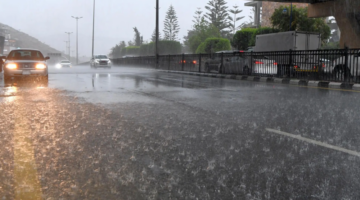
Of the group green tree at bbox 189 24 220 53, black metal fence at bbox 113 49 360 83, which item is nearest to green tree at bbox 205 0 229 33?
green tree at bbox 189 24 220 53

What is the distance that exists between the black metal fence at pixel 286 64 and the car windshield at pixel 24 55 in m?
11.0

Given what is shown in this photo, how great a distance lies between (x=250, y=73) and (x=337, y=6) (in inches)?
449

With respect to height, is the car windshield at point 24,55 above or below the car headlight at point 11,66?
above

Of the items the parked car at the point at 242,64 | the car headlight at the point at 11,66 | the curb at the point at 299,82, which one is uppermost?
the parked car at the point at 242,64

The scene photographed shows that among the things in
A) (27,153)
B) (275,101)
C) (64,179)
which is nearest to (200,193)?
(64,179)

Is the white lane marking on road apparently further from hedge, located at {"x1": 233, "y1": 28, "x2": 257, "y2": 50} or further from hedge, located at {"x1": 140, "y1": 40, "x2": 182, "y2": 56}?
hedge, located at {"x1": 140, "y1": 40, "x2": 182, "y2": 56}

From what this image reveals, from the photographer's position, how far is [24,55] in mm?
17219

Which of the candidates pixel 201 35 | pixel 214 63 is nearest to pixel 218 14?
pixel 201 35

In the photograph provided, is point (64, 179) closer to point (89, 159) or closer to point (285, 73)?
point (89, 159)

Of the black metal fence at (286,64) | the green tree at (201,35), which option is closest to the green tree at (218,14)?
the green tree at (201,35)

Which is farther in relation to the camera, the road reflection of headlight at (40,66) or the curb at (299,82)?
the road reflection of headlight at (40,66)

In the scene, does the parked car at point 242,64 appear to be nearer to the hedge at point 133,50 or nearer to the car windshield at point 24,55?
the car windshield at point 24,55

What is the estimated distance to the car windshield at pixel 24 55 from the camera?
55.6ft

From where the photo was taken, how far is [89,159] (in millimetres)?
4301
